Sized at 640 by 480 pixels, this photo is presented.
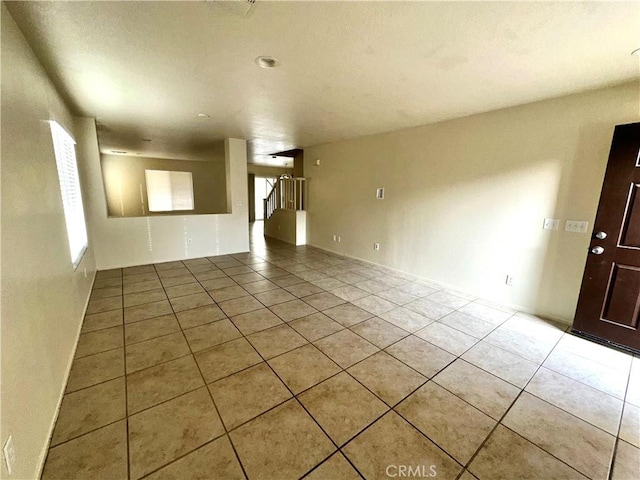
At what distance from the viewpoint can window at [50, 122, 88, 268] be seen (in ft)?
8.21

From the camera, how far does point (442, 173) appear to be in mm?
3750

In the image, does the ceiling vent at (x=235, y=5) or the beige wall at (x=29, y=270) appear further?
the ceiling vent at (x=235, y=5)

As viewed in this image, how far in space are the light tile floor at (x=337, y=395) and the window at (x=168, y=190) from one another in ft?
21.8

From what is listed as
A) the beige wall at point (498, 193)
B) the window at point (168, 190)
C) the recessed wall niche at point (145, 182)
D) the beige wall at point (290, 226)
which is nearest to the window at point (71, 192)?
the beige wall at point (290, 226)

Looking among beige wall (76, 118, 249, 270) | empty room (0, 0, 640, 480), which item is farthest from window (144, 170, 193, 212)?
empty room (0, 0, 640, 480)

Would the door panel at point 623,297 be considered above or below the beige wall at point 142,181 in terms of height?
below

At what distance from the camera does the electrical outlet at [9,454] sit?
101 cm

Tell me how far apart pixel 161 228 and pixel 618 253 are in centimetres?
625

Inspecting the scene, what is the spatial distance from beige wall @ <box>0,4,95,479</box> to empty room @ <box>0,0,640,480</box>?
2 centimetres

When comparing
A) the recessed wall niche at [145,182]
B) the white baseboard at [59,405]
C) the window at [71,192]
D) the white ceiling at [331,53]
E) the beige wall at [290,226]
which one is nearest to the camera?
the white baseboard at [59,405]

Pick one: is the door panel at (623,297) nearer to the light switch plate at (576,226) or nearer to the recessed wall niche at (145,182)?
the light switch plate at (576,226)

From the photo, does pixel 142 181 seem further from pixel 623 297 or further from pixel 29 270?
pixel 623 297

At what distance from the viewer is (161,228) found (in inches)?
190

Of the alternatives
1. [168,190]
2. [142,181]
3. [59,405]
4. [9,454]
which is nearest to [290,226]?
[168,190]
